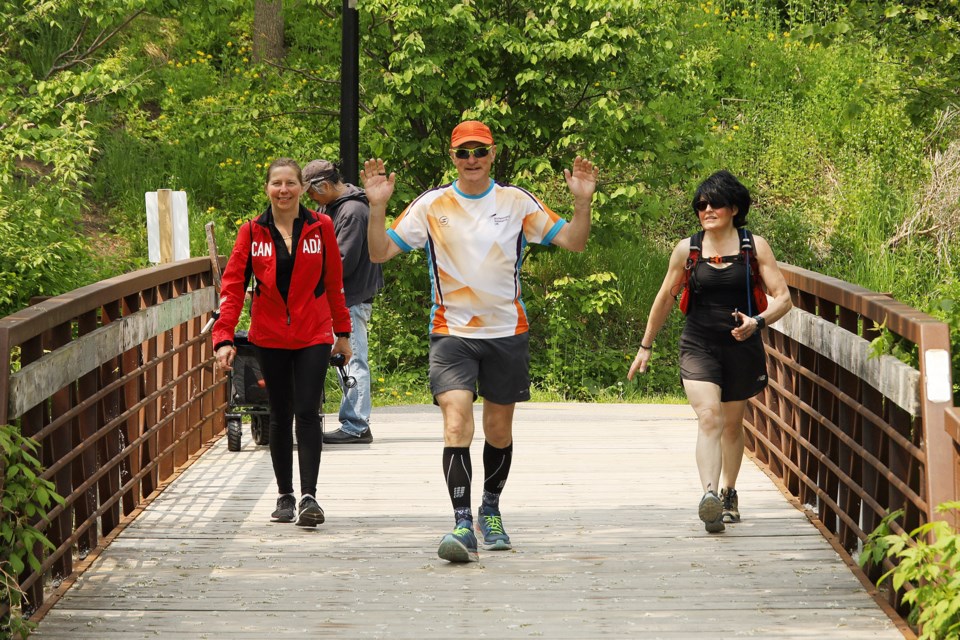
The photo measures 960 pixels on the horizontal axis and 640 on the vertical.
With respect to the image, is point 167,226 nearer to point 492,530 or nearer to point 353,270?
point 353,270

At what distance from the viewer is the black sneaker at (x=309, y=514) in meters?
7.25

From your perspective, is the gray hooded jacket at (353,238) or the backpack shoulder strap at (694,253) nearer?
the backpack shoulder strap at (694,253)

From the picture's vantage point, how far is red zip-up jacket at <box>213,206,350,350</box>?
7.25 metres

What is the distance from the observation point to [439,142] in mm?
17609

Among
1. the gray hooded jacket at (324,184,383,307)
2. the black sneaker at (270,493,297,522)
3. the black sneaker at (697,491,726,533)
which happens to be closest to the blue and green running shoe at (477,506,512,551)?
the black sneaker at (697,491,726,533)

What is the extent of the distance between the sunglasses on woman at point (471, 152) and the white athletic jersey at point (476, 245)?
0.18 metres

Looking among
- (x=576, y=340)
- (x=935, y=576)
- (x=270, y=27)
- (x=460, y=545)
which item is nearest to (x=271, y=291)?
(x=460, y=545)

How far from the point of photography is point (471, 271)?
6598 millimetres

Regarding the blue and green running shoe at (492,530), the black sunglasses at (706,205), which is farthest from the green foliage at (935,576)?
the black sunglasses at (706,205)

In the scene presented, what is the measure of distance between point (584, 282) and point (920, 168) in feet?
18.7

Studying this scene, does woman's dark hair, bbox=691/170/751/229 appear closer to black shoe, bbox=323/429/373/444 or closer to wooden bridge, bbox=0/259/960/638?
wooden bridge, bbox=0/259/960/638

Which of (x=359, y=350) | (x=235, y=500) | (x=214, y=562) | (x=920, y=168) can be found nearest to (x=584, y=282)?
(x=920, y=168)

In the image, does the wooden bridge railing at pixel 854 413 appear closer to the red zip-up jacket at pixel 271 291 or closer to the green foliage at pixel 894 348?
the green foliage at pixel 894 348

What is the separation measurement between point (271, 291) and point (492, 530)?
1610 mm
